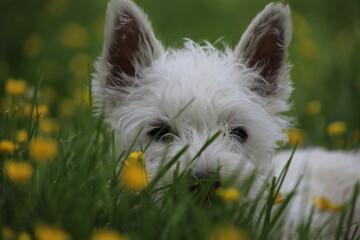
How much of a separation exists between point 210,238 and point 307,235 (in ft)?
1.96

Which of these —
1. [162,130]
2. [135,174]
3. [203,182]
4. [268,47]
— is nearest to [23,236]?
[135,174]

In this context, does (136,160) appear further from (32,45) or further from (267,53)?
(32,45)

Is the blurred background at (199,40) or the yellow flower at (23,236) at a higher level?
the blurred background at (199,40)

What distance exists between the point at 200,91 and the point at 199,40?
3690 millimetres

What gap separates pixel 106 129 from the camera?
346cm

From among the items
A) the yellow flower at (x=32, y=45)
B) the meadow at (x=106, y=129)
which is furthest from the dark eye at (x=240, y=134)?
the yellow flower at (x=32, y=45)

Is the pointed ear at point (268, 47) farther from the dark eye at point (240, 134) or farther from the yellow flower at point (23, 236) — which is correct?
the yellow flower at point (23, 236)

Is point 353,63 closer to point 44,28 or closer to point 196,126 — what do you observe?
point 196,126

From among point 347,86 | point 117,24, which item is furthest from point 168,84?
point 347,86

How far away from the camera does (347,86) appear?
5285 millimetres

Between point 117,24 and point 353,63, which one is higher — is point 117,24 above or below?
below

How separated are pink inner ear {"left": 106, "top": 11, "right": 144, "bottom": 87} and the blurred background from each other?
0.41m

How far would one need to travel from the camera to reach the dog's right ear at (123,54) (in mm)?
3244

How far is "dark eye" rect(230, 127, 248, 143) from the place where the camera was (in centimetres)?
324
